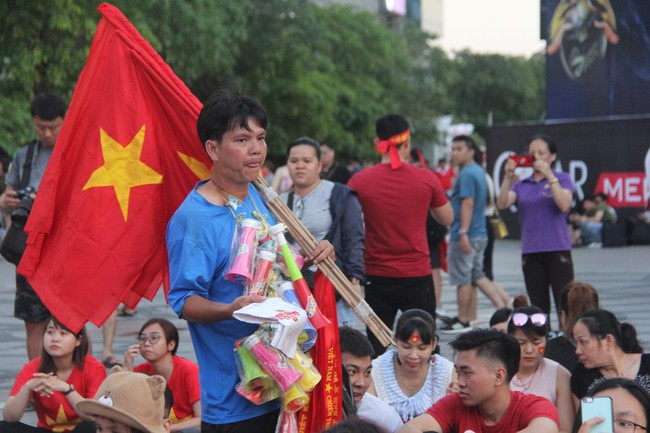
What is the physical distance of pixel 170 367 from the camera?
7.28 meters

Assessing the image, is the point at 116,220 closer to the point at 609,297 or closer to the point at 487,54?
the point at 609,297

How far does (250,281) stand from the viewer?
424 cm

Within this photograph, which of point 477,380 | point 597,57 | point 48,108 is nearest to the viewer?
point 477,380

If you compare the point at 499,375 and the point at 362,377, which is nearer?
the point at 499,375

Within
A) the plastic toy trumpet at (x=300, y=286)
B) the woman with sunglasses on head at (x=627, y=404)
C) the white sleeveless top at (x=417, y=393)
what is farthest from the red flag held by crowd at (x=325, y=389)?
the white sleeveless top at (x=417, y=393)

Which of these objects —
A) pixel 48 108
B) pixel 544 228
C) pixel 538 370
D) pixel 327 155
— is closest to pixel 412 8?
pixel 327 155

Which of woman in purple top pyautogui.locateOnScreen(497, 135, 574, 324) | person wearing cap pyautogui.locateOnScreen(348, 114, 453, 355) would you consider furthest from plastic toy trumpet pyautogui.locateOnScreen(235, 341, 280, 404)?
woman in purple top pyautogui.locateOnScreen(497, 135, 574, 324)

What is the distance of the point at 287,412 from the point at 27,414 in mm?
3659

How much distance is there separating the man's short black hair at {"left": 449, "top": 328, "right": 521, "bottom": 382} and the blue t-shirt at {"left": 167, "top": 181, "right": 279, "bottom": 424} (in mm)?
1012

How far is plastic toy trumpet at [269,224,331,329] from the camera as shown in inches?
171

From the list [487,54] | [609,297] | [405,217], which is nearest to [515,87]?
[487,54]

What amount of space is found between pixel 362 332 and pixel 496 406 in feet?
7.85

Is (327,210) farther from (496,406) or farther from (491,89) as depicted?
(491,89)

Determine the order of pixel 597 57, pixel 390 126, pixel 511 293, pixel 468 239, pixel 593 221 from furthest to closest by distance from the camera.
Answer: pixel 597 57 < pixel 593 221 < pixel 511 293 < pixel 468 239 < pixel 390 126
